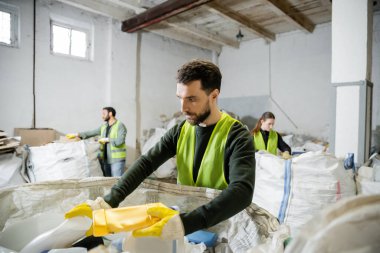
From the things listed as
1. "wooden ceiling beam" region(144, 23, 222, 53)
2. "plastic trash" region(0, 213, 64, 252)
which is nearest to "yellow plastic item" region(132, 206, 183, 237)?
"plastic trash" region(0, 213, 64, 252)

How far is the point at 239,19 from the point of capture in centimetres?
439

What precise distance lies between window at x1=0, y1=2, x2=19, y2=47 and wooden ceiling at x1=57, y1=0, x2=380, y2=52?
705 mm

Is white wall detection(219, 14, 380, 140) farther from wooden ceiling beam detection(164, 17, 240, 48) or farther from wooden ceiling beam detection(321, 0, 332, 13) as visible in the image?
wooden ceiling beam detection(321, 0, 332, 13)

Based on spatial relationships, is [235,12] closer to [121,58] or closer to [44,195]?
[121,58]

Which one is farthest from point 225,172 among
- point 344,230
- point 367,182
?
point 367,182

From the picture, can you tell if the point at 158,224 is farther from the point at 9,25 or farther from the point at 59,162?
the point at 9,25

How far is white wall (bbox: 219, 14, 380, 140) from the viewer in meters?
4.75

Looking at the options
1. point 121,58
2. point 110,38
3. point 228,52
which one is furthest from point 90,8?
point 228,52

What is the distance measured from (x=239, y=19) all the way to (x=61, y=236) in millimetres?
4480

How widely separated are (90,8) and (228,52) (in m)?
3.38

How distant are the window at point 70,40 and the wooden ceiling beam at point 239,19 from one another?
7.06 ft

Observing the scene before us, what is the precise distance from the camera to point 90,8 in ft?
12.7

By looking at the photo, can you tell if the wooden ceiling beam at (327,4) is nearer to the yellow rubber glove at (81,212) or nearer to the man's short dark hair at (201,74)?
the man's short dark hair at (201,74)

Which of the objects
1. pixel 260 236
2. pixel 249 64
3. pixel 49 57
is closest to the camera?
pixel 260 236
